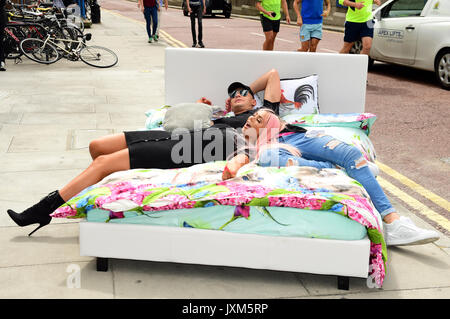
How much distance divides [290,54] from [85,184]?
8.34 ft

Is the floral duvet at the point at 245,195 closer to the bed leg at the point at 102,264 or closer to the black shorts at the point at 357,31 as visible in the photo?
the bed leg at the point at 102,264

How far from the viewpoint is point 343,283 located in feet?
11.4

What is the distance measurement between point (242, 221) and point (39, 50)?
10326mm

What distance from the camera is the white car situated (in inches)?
391

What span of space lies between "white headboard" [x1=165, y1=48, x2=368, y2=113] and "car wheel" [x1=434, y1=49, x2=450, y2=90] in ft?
15.6

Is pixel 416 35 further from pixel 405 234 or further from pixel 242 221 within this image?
pixel 242 221

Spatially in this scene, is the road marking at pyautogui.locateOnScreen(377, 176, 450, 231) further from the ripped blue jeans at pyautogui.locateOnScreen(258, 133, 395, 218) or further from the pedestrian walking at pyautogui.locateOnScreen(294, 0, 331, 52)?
the pedestrian walking at pyautogui.locateOnScreen(294, 0, 331, 52)

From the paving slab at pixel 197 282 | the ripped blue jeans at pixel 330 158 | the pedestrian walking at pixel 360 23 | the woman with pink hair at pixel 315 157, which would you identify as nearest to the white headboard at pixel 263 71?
the woman with pink hair at pixel 315 157

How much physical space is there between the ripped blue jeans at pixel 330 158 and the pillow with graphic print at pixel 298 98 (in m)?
1.09

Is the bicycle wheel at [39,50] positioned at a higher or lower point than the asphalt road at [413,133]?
higher

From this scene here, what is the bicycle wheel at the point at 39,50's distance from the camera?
12414mm

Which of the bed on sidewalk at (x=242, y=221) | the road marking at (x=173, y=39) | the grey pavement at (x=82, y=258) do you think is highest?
the road marking at (x=173, y=39)

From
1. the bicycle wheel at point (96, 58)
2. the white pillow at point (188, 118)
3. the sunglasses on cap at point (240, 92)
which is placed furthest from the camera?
the bicycle wheel at point (96, 58)

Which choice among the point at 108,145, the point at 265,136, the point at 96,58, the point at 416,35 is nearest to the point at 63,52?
the point at 96,58
